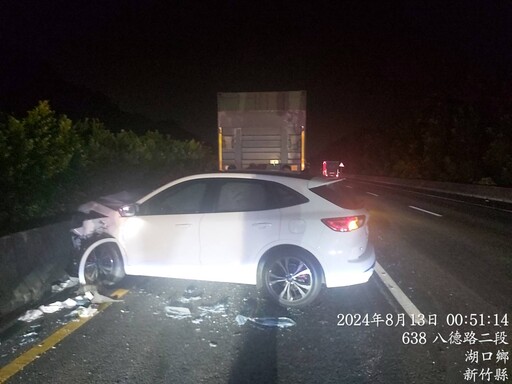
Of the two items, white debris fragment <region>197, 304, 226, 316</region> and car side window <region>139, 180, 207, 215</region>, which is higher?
car side window <region>139, 180, 207, 215</region>

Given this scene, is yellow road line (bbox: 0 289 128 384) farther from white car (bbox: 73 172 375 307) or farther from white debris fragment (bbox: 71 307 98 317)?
white car (bbox: 73 172 375 307)

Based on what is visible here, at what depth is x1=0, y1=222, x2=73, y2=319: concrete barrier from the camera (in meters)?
5.95

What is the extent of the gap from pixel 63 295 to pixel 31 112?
12.7 feet

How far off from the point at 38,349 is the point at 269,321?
91.7 inches

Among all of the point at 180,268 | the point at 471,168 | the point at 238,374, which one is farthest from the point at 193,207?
the point at 471,168

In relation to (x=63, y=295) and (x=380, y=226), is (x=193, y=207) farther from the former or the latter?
(x=380, y=226)

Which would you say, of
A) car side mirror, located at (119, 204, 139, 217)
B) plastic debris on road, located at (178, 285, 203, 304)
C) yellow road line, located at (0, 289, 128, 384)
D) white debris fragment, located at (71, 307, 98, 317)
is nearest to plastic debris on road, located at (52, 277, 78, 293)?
white debris fragment, located at (71, 307, 98, 317)

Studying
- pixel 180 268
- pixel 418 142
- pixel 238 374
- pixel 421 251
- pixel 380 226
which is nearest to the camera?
pixel 238 374

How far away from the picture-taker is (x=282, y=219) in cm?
591

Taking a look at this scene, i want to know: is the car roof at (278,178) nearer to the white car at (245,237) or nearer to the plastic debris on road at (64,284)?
the white car at (245,237)

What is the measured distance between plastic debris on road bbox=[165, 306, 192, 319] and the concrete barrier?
181 centimetres

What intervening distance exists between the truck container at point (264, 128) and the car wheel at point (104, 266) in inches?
393

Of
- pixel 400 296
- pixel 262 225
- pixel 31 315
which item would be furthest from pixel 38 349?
pixel 400 296

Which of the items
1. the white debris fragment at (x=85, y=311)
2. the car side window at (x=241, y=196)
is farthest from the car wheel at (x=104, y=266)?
the car side window at (x=241, y=196)
